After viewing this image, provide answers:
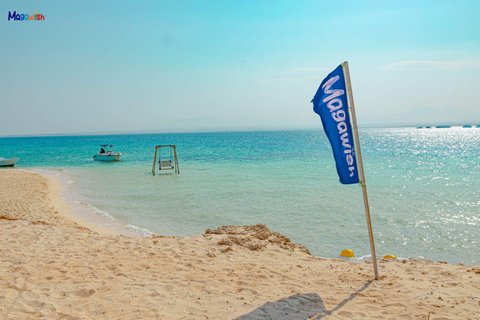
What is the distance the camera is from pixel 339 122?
5.31 metres

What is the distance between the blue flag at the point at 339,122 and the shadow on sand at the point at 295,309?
1870mm

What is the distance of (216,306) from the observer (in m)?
4.77

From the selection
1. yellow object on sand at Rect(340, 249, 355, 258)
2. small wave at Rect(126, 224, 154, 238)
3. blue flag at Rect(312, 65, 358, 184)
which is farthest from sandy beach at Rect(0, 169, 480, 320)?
small wave at Rect(126, 224, 154, 238)

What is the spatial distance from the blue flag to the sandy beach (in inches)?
74.4

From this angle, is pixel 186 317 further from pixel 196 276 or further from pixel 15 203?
pixel 15 203

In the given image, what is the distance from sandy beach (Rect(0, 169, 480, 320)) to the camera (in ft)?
14.9

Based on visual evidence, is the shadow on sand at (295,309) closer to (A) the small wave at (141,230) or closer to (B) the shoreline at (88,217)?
(A) the small wave at (141,230)

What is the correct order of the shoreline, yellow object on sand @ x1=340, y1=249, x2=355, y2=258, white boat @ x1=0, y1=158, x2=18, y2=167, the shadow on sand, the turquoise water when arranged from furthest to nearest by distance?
white boat @ x1=0, y1=158, x2=18, y2=167, the shoreline, the turquoise water, yellow object on sand @ x1=340, y1=249, x2=355, y2=258, the shadow on sand

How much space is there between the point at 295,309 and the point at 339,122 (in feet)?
9.59

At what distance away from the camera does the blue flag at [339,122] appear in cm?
527

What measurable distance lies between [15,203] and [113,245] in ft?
31.3

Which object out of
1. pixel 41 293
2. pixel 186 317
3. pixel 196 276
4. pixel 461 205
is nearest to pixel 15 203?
pixel 41 293

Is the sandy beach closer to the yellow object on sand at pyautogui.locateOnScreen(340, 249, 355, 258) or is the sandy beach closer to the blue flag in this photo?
the yellow object on sand at pyautogui.locateOnScreen(340, 249, 355, 258)

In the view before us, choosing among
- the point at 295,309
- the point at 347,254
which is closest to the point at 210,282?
the point at 295,309
